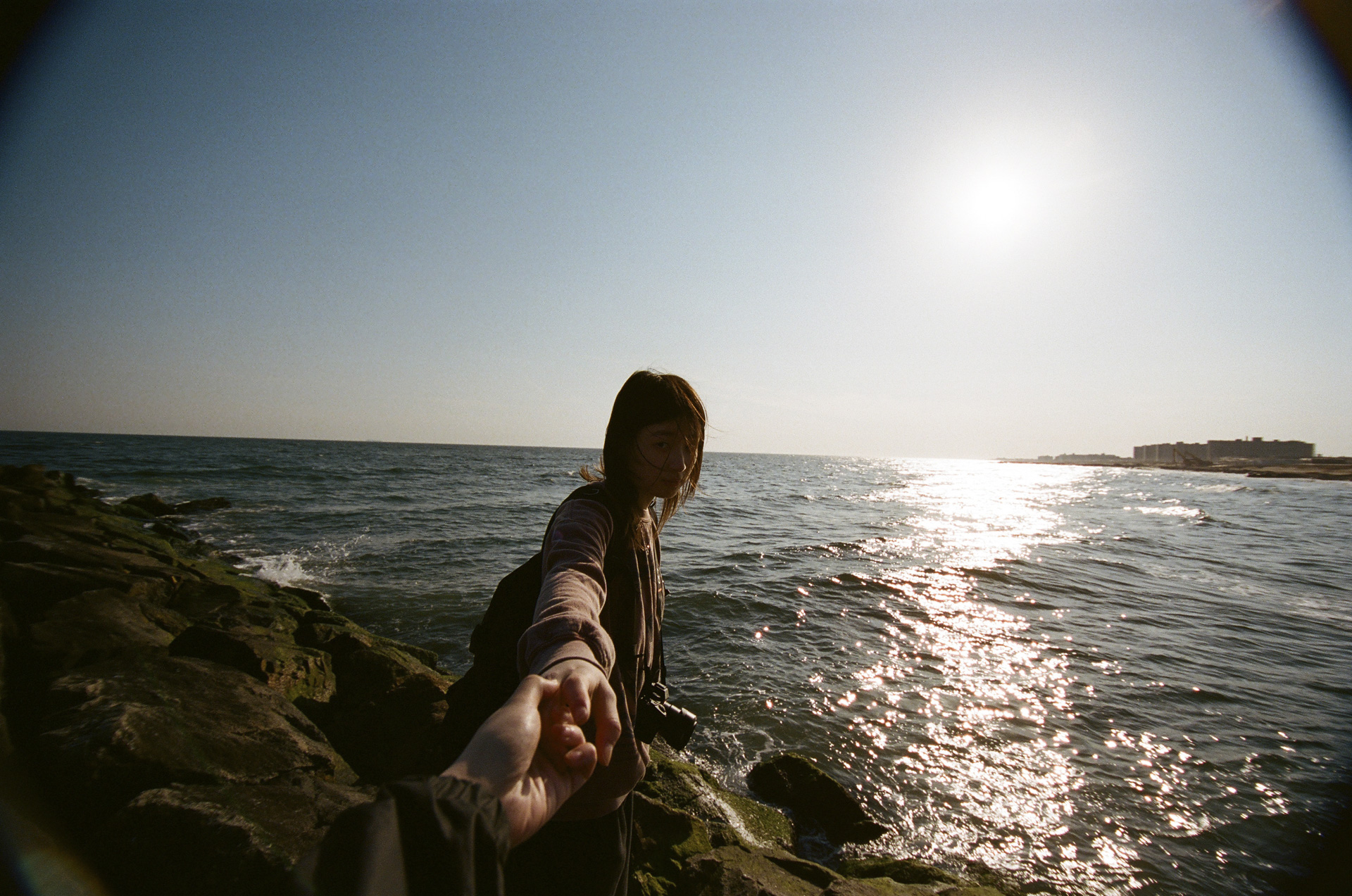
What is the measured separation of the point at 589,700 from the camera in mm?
1132

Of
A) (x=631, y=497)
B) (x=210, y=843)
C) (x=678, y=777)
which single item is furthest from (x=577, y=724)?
(x=678, y=777)

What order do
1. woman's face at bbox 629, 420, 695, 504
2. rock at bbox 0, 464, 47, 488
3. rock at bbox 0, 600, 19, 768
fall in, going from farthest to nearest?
rock at bbox 0, 464, 47, 488 → rock at bbox 0, 600, 19, 768 → woman's face at bbox 629, 420, 695, 504

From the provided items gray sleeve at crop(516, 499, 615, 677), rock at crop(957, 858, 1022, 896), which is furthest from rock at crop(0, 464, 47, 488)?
rock at crop(957, 858, 1022, 896)

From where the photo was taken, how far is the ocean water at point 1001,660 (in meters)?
4.59

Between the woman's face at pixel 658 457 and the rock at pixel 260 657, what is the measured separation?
406 cm

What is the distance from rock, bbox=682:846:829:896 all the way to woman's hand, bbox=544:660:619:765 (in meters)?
2.77

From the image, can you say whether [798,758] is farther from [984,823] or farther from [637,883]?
[637,883]

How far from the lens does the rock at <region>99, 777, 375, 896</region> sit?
2.21 meters

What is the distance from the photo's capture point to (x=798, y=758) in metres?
4.97

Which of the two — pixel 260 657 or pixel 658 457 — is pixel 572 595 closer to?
pixel 658 457

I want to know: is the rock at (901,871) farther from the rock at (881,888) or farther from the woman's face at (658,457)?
the woman's face at (658,457)

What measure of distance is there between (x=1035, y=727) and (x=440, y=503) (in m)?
23.0

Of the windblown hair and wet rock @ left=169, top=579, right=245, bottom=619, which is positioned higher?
the windblown hair

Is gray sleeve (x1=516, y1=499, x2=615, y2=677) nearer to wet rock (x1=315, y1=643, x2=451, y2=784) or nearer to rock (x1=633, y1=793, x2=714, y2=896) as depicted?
rock (x1=633, y1=793, x2=714, y2=896)
